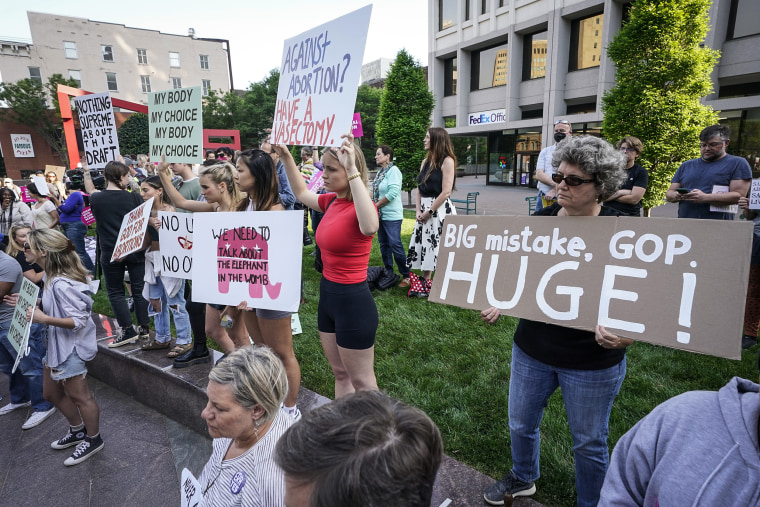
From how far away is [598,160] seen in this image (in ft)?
5.98

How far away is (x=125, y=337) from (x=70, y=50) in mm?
48953

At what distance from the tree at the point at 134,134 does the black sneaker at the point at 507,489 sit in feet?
124

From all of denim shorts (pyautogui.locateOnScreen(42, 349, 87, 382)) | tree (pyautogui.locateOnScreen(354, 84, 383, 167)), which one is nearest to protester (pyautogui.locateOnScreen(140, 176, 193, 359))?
denim shorts (pyautogui.locateOnScreen(42, 349, 87, 382))

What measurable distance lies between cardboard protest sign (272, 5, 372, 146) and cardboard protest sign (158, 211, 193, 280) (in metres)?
1.26

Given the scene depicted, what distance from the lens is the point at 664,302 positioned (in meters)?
1.72

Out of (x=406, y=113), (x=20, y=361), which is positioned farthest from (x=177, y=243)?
(x=406, y=113)

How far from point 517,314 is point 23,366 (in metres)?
4.70

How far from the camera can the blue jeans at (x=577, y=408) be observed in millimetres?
1912

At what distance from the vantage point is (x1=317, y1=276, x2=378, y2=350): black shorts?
8.32 feet

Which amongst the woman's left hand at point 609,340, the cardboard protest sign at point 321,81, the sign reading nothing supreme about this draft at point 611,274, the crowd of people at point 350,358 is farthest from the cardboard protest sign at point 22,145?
the woman's left hand at point 609,340

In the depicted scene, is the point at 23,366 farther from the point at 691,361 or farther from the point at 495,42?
the point at 495,42

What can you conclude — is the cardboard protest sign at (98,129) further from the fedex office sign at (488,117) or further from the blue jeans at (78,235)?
the fedex office sign at (488,117)

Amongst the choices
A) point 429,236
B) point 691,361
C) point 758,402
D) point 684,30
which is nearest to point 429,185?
point 429,236

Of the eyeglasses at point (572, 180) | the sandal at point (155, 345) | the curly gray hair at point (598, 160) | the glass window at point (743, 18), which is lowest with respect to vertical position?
the sandal at point (155, 345)
